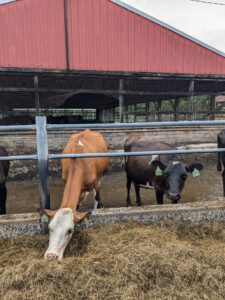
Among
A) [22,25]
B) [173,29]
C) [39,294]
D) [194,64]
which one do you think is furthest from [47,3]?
[39,294]

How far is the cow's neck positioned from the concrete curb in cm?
25

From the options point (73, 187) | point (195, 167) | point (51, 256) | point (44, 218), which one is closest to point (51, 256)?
point (51, 256)

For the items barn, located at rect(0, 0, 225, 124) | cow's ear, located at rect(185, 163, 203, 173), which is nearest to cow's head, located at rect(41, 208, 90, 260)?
cow's ear, located at rect(185, 163, 203, 173)

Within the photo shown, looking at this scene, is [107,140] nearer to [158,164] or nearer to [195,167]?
[158,164]

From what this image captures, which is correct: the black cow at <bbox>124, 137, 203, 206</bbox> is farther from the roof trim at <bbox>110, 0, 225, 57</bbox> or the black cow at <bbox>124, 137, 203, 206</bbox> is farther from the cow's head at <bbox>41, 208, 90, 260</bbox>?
the roof trim at <bbox>110, 0, 225, 57</bbox>

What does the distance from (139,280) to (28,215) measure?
1.47 m

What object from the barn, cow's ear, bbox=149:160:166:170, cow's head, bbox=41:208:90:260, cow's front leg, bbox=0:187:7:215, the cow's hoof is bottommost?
cow's front leg, bbox=0:187:7:215

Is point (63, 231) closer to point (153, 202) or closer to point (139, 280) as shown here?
point (139, 280)

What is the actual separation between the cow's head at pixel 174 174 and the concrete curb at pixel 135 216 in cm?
39

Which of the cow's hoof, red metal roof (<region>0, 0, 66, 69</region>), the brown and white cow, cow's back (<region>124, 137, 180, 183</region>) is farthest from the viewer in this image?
red metal roof (<region>0, 0, 66, 69</region>)

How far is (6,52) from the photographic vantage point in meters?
9.62

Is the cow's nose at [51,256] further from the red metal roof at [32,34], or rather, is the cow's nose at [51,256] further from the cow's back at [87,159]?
the red metal roof at [32,34]

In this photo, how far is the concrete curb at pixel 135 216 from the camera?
2.98m

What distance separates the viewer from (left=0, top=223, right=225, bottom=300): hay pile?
83.2 inches
